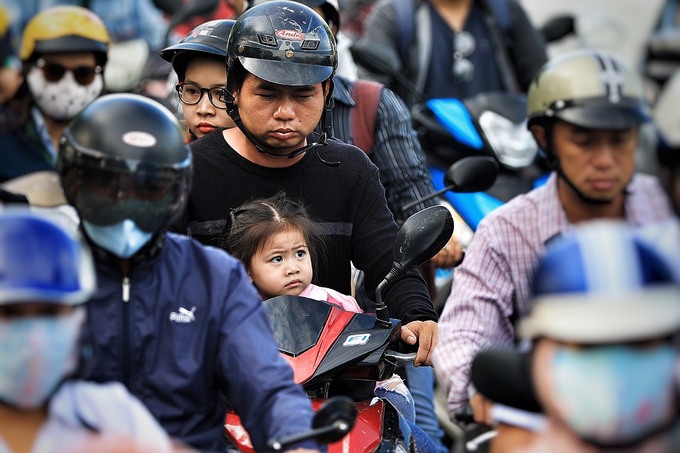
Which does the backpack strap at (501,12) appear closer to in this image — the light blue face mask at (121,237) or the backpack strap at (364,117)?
the backpack strap at (364,117)

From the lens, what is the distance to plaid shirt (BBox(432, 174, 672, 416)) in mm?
5270

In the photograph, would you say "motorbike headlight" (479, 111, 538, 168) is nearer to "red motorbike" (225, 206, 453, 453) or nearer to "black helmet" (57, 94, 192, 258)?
"red motorbike" (225, 206, 453, 453)

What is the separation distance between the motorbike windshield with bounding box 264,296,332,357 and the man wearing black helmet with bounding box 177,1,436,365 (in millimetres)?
597

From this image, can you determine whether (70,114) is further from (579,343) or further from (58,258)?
(579,343)

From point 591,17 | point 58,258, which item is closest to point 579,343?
point 58,258

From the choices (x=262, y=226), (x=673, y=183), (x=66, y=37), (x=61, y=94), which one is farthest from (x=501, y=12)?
(x=673, y=183)

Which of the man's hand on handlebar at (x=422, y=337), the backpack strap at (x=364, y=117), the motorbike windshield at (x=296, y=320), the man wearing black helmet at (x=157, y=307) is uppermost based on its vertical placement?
the man wearing black helmet at (x=157, y=307)

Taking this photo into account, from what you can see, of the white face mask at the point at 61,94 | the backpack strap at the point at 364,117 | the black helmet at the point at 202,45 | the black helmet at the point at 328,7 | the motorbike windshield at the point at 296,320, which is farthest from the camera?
the white face mask at the point at 61,94

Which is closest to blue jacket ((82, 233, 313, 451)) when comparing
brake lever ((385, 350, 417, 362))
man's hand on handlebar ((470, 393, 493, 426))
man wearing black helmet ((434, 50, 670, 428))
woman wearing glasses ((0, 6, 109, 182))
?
man's hand on handlebar ((470, 393, 493, 426))

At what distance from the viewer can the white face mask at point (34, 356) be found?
3.88 metres

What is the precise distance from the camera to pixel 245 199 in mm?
6391

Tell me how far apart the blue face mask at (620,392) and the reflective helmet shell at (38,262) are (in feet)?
3.97

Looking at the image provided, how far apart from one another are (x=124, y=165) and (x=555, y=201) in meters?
1.49

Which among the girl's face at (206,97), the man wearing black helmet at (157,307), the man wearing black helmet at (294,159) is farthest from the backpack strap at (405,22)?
the man wearing black helmet at (157,307)
